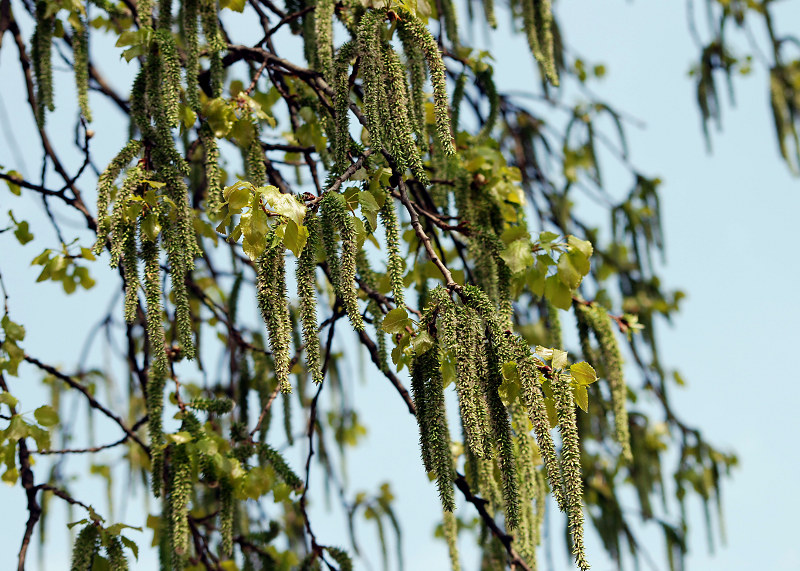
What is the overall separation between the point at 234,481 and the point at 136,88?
3.93 feet

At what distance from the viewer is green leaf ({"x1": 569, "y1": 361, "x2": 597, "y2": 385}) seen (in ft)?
5.48

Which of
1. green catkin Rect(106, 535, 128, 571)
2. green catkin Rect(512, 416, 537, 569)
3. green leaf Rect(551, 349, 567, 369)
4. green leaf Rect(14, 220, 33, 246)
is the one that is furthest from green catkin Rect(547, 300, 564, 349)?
green leaf Rect(14, 220, 33, 246)

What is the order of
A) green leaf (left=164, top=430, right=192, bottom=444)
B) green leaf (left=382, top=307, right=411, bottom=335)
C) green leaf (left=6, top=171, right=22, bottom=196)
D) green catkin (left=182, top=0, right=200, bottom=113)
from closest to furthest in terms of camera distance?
1. green leaf (left=382, top=307, right=411, bottom=335)
2. green catkin (left=182, top=0, right=200, bottom=113)
3. green leaf (left=164, top=430, right=192, bottom=444)
4. green leaf (left=6, top=171, right=22, bottom=196)

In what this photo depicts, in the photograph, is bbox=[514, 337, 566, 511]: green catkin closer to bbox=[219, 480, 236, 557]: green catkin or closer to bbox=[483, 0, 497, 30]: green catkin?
bbox=[219, 480, 236, 557]: green catkin

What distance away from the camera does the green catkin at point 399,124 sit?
1638 mm

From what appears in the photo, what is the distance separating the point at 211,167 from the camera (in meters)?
2.14

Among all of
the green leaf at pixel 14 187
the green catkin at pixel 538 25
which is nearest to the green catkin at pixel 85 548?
the green leaf at pixel 14 187

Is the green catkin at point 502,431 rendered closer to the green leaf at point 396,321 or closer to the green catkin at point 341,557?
the green leaf at point 396,321

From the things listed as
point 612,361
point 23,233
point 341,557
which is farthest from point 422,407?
point 23,233

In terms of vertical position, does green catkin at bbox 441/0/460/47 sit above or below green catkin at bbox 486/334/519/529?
above

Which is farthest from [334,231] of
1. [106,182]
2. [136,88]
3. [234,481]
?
[234,481]

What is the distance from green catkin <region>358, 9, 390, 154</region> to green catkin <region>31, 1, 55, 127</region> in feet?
4.58

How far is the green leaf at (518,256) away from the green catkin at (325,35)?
672 millimetres

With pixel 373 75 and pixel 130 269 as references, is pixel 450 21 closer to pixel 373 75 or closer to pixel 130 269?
pixel 373 75
